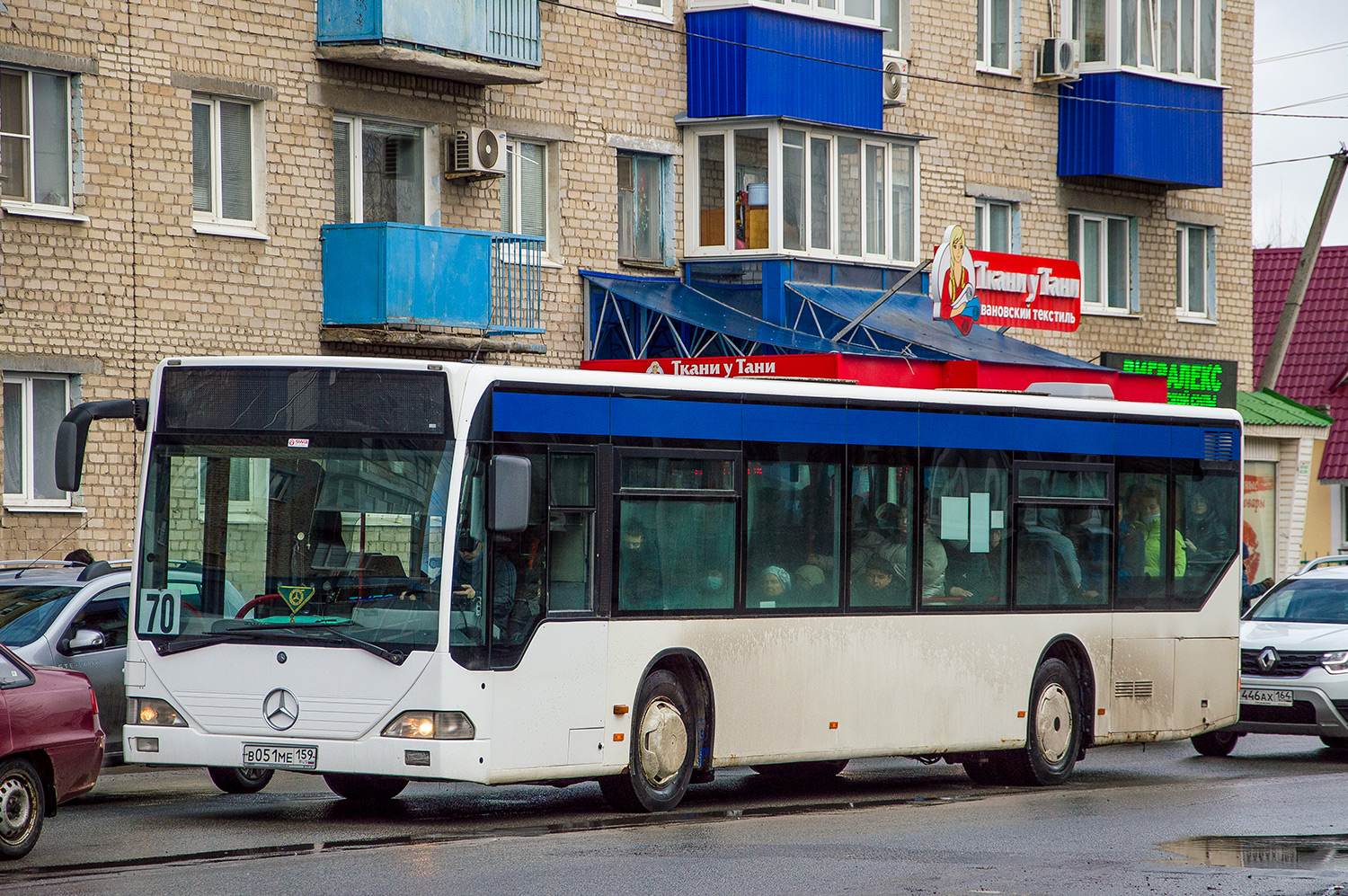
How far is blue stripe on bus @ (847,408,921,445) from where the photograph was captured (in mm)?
13930

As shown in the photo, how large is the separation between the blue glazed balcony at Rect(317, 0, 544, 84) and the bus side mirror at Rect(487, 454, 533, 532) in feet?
39.3

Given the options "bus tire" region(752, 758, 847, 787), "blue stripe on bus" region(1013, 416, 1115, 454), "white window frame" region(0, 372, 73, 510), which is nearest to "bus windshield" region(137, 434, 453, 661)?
"bus tire" region(752, 758, 847, 787)

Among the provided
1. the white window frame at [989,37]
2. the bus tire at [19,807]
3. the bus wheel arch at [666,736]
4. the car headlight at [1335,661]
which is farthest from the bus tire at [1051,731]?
the white window frame at [989,37]

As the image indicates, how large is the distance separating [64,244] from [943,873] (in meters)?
13.4

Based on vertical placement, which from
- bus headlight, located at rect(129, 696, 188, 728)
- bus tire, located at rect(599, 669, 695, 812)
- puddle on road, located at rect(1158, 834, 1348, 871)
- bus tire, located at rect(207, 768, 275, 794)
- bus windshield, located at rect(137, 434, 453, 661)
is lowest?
bus tire, located at rect(207, 768, 275, 794)

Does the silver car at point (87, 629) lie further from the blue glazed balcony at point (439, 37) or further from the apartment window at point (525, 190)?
the apartment window at point (525, 190)

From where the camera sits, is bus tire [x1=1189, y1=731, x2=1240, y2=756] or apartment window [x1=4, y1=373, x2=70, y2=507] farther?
apartment window [x1=4, y1=373, x2=70, y2=507]

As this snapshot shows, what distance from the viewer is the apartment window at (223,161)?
21.8 metres

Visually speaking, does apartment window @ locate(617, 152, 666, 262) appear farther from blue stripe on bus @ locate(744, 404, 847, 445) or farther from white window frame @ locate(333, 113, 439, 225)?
blue stripe on bus @ locate(744, 404, 847, 445)

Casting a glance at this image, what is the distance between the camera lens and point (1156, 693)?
16.2 m

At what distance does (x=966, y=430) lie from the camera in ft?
48.5

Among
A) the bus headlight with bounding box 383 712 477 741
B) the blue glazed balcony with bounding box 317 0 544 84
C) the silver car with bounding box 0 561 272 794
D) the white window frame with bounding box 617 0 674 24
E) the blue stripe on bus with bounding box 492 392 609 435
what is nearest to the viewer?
the bus headlight with bounding box 383 712 477 741

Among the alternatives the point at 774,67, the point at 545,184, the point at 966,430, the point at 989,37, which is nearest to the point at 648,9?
the point at 774,67

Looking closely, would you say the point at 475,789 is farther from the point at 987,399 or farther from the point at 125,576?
the point at 987,399
